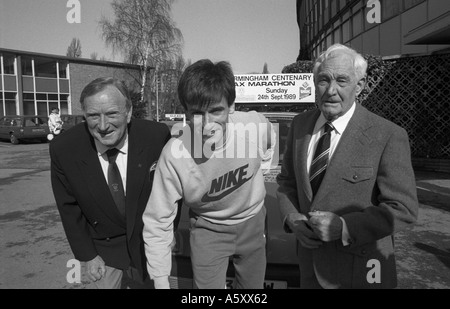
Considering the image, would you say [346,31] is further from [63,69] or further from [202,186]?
[63,69]

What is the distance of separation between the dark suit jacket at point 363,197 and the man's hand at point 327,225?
1.9 inches

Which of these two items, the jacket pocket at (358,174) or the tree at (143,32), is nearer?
the jacket pocket at (358,174)

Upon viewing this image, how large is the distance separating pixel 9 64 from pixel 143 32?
12.5 metres

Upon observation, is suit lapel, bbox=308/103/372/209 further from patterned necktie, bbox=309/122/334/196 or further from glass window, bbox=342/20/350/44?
glass window, bbox=342/20/350/44

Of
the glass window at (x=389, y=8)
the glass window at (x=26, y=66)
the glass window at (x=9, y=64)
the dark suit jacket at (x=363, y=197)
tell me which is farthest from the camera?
the glass window at (x=26, y=66)

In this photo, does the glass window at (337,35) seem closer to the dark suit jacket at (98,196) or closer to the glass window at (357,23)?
the glass window at (357,23)

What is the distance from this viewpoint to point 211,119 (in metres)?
1.75

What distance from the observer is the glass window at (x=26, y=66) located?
1179 inches

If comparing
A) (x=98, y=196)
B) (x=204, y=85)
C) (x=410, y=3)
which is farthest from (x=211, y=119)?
(x=410, y=3)

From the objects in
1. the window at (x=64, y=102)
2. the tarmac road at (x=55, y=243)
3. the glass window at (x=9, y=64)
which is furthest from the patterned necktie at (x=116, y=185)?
the window at (x=64, y=102)

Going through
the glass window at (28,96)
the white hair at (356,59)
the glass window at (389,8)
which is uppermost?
the glass window at (389,8)

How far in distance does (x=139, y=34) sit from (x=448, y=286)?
Result: 2494 centimetres
